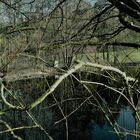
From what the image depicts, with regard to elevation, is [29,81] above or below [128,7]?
below

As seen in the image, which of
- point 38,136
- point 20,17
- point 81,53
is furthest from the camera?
point 38,136

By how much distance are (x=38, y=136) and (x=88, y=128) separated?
2814 millimetres

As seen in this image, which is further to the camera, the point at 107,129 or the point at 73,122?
the point at 73,122

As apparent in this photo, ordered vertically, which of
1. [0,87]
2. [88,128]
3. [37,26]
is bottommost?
[88,128]

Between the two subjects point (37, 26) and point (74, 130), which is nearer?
point (37, 26)

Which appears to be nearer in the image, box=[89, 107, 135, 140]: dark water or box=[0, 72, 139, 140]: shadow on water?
box=[0, 72, 139, 140]: shadow on water

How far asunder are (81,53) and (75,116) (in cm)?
1261

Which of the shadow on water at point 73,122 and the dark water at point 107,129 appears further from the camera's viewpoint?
the dark water at point 107,129

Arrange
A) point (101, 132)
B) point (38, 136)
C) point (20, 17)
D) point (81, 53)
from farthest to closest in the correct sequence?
point (101, 132)
point (38, 136)
point (20, 17)
point (81, 53)

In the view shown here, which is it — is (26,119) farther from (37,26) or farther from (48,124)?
(37,26)

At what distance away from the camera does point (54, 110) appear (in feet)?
57.3

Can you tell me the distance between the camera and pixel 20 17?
18.1 ft

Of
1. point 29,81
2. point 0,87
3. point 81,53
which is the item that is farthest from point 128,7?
point 29,81

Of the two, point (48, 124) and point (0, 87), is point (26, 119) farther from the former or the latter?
point (0, 87)
